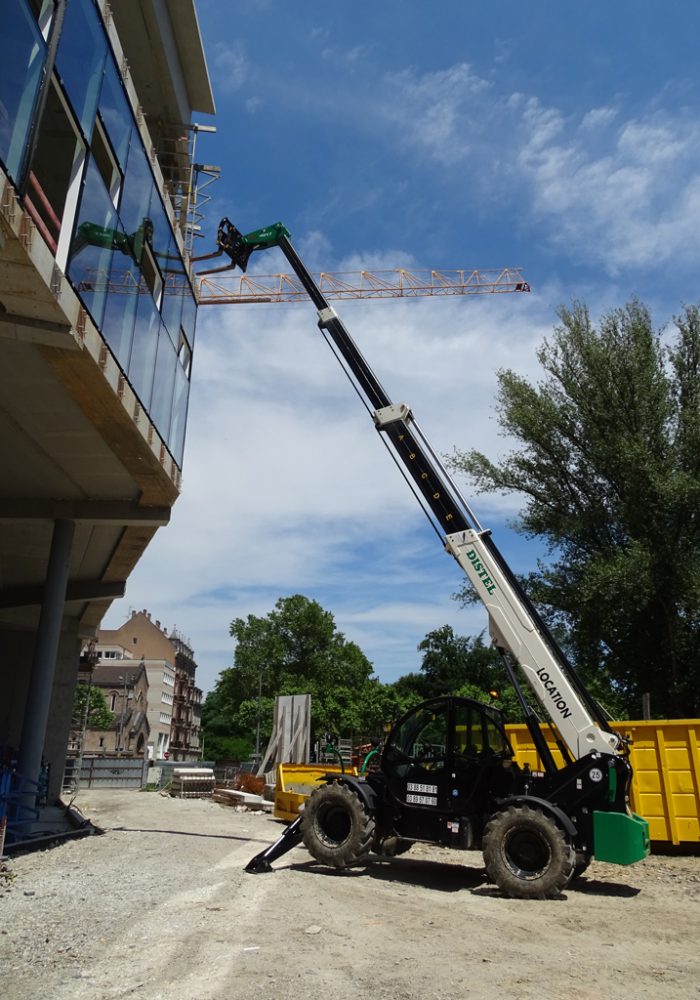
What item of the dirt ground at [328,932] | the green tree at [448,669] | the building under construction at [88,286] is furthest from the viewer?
the green tree at [448,669]

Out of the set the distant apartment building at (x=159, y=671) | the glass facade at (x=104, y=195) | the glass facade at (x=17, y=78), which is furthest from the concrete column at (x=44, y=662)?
the distant apartment building at (x=159, y=671)

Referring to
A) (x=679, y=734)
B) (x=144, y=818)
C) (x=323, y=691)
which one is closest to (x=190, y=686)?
(x=323, y=691)

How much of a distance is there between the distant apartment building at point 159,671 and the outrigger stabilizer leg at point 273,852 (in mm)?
75447

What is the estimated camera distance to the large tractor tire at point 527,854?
8.48 m

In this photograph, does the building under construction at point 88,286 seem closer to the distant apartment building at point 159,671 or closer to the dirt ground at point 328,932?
the dirt ground at point 328,932

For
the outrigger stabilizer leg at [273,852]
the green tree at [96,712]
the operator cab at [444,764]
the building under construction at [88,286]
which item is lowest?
the outrigger stabilizer leg at [273,852]

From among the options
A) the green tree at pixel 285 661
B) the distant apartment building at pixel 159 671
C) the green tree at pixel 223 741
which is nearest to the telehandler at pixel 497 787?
the green tree at pixel 285 661

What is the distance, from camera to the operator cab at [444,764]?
976 cm

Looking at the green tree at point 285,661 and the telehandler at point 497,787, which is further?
the green tree at point 285,661

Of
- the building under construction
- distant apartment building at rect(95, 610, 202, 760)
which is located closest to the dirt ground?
the building under construction

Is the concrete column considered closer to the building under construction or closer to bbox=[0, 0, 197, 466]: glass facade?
the building under construction

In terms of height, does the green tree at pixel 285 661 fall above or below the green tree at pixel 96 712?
above

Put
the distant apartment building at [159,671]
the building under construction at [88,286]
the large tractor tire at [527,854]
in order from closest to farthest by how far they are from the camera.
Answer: the building under construction at [88,286] → the large tractor tire at [527,854] → the distant apartment building at [159,671]

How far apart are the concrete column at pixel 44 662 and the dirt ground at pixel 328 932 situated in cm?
230
